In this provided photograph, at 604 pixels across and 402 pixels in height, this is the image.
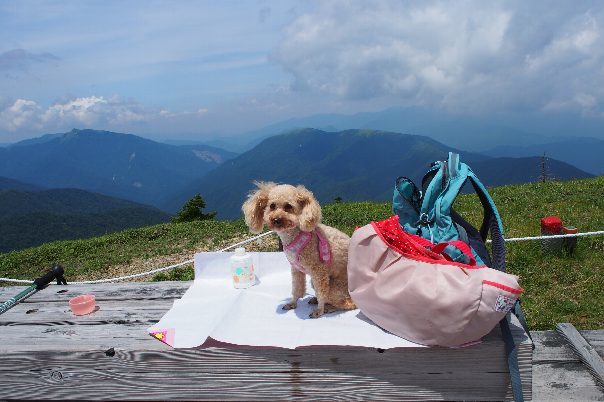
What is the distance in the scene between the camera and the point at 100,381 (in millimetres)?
3846

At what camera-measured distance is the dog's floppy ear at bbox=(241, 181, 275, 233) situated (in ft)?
13.5

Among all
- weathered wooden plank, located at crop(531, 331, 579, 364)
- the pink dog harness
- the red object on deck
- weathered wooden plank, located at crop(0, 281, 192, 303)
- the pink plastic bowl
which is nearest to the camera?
the pink dog harness

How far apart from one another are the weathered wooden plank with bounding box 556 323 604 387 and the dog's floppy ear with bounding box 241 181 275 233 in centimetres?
342

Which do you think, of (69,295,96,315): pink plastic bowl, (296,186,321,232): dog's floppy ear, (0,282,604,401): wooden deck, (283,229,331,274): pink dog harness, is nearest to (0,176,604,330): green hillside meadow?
(0,282,604,401): wooden deck

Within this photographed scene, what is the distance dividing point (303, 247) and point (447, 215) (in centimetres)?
125

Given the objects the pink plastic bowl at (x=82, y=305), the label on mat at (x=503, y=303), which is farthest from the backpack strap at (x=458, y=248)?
the pink plastic bowl at (x=82, y=305)

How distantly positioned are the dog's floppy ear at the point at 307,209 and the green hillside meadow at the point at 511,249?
419 centimetres

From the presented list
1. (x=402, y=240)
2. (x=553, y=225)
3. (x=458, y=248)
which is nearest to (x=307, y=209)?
(x=402, y=240)

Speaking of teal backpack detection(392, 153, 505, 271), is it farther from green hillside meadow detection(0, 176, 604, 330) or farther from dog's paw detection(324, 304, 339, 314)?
green hillside meadow detection(0, 176, 604, 330)

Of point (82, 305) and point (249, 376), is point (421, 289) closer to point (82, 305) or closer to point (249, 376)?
point (249, 376)

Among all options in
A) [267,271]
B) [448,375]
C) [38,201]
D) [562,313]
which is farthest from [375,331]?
[38,201]

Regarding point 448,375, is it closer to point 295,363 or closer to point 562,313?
point 295,363

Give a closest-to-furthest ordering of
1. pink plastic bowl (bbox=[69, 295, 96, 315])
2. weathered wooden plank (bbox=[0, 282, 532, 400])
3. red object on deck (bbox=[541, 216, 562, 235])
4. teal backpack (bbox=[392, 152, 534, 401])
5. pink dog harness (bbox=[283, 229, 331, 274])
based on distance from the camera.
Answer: weathered wooden plank (bbox=[0, 282, 532, 400]) → teal backpack (bbox=[392, 152, 534, 401]) → pink dog harness (bbox=[283, 229, 331, 274]) → pink plastic bowl (bbox=[69, 295, 96, 315]) → red object on deck (bbox=[541, 216, 562, 235])

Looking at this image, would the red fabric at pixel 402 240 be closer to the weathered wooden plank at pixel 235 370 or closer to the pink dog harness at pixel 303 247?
the pink dog harness at pixel 303 247
